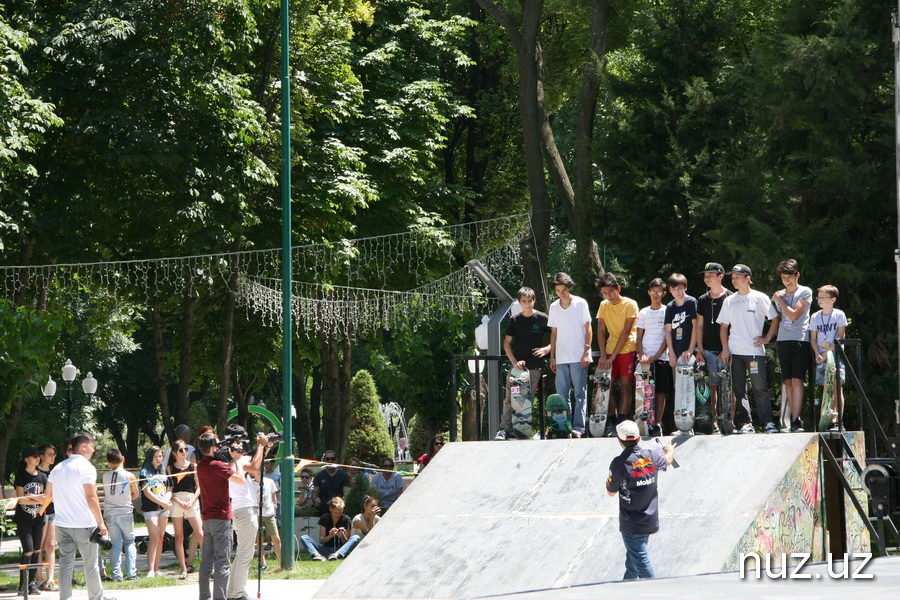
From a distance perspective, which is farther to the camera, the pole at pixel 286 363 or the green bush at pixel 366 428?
the green bush at pixel 366 428

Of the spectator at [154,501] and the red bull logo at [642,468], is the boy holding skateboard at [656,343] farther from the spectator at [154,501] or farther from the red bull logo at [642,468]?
the spectator at [154,501]

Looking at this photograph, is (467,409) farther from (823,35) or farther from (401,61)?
(823,35)

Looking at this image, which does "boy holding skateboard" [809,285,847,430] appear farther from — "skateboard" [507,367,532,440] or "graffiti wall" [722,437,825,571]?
"skateboard" [507,367,532,440]

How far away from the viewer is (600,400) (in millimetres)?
12508

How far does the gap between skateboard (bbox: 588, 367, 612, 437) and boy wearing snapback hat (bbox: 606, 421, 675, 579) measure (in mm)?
3122

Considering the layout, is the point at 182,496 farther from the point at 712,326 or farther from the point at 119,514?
the point at 712,326

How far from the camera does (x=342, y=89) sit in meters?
25.6

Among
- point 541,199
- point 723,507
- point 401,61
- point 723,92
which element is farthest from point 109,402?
point 723,507

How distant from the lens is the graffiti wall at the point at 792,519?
9.59m

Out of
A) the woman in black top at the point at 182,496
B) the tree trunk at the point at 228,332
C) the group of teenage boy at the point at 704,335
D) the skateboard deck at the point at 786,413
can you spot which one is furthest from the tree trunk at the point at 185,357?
the skateboard deck at the point at 786,413

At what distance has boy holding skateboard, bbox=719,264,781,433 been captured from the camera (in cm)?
1146

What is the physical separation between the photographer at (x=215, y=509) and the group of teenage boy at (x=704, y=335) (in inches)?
145

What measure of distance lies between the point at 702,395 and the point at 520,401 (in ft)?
7.12

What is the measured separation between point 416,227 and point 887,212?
1155 centimetres
